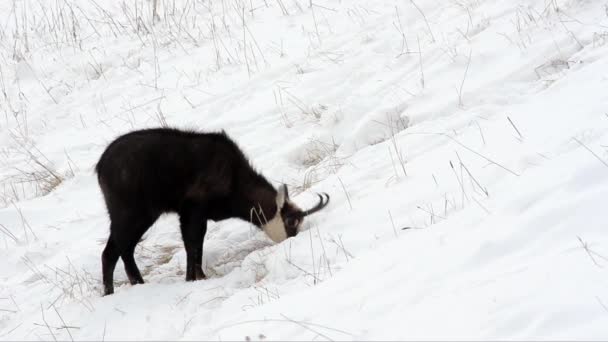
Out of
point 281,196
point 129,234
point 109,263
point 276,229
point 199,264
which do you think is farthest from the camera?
point 276,229

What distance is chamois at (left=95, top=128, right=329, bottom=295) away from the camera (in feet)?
18.4

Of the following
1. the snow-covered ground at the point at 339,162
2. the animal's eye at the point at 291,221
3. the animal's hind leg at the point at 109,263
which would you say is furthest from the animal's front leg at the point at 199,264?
the animal's eye at the point at 291,221

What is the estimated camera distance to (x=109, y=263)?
5766 mm

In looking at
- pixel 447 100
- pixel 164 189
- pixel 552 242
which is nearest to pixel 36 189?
pixel 164 189

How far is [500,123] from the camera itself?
619 centimetres

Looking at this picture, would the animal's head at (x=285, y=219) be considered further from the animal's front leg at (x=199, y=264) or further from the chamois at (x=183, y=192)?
the animal's front leg at (x=199, y=264)

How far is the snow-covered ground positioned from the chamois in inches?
10.4

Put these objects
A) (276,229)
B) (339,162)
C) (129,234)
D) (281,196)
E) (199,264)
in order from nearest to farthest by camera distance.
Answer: (129,234)
(199,264)
(281,196)
(276,229)
(339,162)

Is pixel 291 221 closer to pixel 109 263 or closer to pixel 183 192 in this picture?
pixel 183 192

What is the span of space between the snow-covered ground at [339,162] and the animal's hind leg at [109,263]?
11 cm

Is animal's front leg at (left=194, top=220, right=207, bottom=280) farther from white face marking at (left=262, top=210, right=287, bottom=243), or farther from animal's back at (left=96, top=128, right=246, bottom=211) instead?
white face marking at (left=262, top=210, right=287, bottom=243)

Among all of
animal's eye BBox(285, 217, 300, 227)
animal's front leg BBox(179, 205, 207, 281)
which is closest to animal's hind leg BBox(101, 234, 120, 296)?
animal's front leg BBox(179, 205, 207, 281)

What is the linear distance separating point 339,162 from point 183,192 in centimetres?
201

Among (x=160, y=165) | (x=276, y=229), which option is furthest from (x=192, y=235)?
(x=276, y=229)
